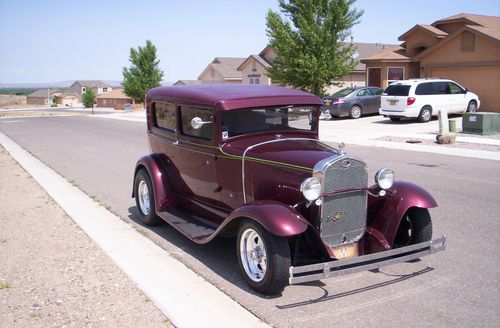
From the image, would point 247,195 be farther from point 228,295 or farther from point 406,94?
point 406,94

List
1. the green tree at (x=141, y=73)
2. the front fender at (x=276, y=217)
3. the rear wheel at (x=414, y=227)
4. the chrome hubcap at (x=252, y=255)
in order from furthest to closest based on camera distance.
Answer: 1. the green tree at (x=141, y=73)
2. the rear wheel at (x=414, y=227)
3. the chrome hubcap at (x=252, y=255)
4. the front fender at (x=276, y=217)

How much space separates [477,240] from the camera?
5707 millimetres

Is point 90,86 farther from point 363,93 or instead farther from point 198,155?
point 198,155

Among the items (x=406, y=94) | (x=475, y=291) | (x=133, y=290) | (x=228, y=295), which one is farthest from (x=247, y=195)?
(x=406, y=94)

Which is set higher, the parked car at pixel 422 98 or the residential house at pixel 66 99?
the residential house at pixel 66 99

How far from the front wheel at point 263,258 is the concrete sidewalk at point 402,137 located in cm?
987

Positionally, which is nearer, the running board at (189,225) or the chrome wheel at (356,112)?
the running board at (189,225)

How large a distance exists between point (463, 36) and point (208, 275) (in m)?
23.5

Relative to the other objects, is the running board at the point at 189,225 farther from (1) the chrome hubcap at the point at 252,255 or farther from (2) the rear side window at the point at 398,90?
(2) the rear side window at the point at 398,90

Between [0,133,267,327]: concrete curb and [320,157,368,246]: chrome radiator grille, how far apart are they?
1.12 meters

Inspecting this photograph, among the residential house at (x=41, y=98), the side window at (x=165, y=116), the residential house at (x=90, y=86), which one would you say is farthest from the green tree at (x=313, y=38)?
the residential house at (x=41, y=98)

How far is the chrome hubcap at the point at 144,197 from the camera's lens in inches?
265

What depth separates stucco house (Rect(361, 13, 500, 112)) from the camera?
2335cm

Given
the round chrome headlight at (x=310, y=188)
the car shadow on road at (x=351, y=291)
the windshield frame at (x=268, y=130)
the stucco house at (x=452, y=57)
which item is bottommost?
the car shadow on road at (x=351, y=291)
